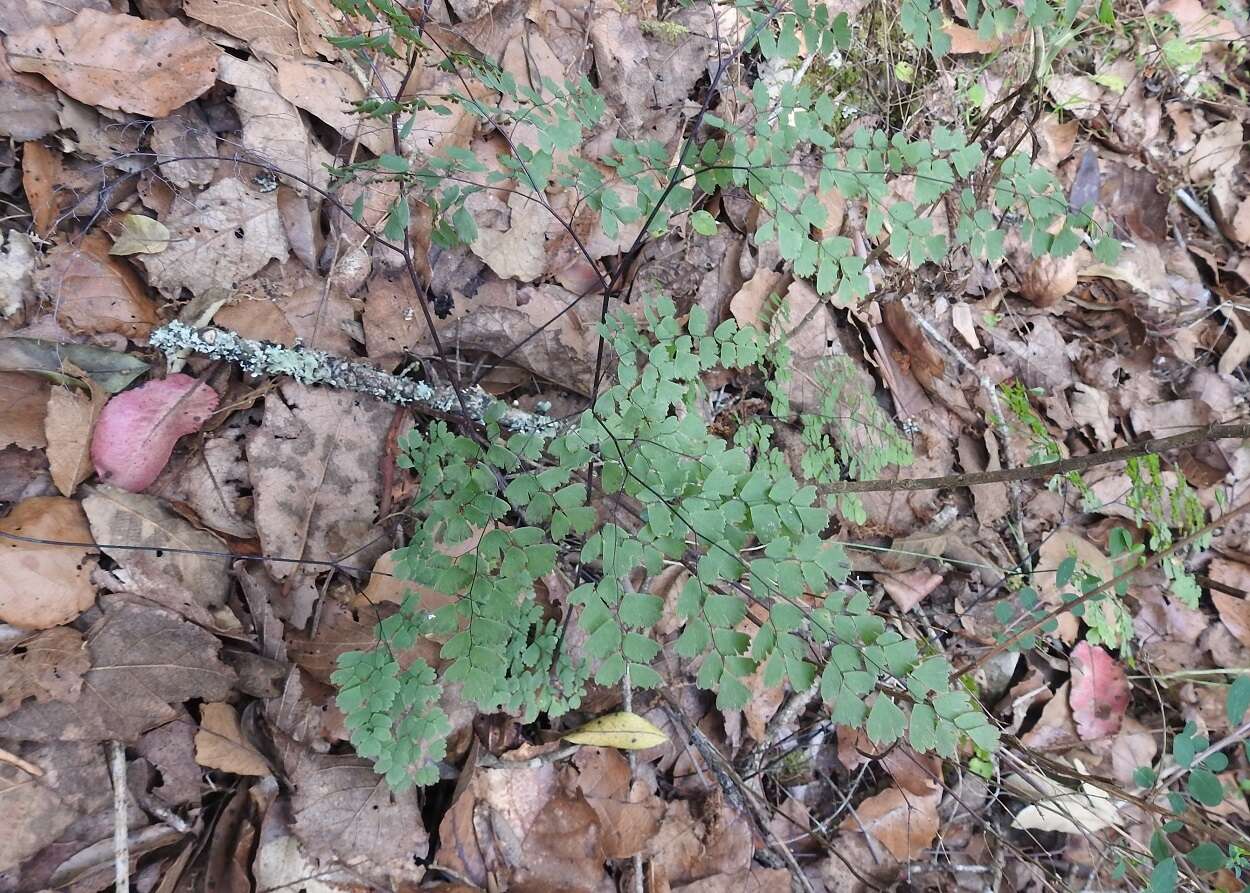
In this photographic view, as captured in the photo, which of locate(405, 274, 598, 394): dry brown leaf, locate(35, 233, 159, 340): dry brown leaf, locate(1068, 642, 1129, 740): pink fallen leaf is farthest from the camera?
locate(1068, 642, 1129, 740): pink fallen leaf

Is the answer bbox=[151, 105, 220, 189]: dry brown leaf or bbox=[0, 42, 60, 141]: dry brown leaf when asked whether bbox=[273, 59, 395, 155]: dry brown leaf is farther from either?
bbox=[0, 42, 60, 141]: dry brown leaf

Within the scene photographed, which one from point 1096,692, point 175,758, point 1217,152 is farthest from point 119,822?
point 1217,152

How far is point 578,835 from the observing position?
1.75m

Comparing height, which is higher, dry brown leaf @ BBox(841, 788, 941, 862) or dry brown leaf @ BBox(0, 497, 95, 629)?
dry brown leaf @ BBox(0, 497, 95, 629)

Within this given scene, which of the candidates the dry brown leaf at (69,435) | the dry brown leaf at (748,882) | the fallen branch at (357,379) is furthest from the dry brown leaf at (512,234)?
the dry brown leaf at (748,882)

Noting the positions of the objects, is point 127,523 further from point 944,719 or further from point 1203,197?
point 1203,197

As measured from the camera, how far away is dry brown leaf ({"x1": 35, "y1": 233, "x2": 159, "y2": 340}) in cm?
160

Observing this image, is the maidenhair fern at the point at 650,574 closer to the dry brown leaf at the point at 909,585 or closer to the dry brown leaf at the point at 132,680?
the dry brown leaf at the point at 132,680

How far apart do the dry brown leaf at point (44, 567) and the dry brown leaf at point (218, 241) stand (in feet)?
1.85

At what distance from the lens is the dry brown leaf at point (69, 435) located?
1.51 metres

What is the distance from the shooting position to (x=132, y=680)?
1.46 meters

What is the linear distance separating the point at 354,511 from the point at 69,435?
1.96 feet

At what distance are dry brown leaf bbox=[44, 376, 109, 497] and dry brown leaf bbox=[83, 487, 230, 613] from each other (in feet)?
0.17

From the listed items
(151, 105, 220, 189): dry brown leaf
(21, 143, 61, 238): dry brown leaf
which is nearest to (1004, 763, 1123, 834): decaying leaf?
(151, 105, 220, 189): dry brown leaf
